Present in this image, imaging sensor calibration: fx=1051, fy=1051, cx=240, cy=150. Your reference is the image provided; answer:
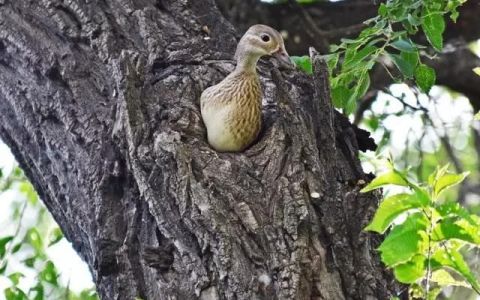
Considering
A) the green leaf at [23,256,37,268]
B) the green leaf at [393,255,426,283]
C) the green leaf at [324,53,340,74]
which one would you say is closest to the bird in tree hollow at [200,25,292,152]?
the green leaf at [324,53,340,74]

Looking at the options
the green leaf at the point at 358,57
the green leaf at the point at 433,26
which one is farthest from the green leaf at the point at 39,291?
the green leaf at the point at 433,26

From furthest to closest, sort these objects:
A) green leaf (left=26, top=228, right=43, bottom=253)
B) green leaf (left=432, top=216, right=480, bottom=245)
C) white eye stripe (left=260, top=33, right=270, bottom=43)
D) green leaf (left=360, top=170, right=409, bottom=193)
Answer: green leaf (left=26, top=228, right=43, bottom=253) < white eye stripe (left=260, top=33, right=270, bottom=43) < green leaf (left=360, top=170, right=409, bottom=193) < green leaf (left=432, top=216, right=480, bottom=245)

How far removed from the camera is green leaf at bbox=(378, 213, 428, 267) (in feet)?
6.35

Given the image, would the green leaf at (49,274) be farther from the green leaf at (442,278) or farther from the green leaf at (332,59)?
the green leaf at (442,278)

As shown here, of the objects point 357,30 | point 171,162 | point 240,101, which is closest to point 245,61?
point 240,101

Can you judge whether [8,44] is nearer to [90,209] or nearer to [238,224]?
[90,209]

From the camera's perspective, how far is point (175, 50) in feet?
10.8

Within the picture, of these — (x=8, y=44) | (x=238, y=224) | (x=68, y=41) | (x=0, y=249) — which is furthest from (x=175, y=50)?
(x=0, y=249)

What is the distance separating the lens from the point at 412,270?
1960mm

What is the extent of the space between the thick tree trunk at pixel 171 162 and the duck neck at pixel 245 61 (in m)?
0.08

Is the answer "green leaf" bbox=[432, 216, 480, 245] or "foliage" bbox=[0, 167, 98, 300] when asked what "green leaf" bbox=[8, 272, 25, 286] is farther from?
"green leaf" bbox=[432, 216, 480, 245]

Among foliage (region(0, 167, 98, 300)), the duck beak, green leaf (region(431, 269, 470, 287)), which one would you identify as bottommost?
foliage (region(0, 167, 98, 300))

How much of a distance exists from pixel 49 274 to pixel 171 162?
1.62 metres

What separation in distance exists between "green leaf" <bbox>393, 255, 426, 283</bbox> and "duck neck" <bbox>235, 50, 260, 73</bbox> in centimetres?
143
